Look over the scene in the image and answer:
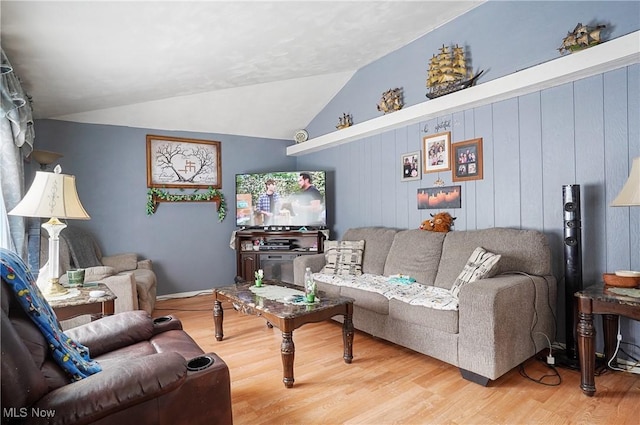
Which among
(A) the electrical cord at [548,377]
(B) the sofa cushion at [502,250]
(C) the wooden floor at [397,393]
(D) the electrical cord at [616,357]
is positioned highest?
(B) the sofa cushion at [502,250]

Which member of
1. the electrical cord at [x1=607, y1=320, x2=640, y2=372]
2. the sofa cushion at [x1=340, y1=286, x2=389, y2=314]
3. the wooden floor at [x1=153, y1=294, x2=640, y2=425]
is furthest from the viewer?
the sofa cushion at [x1=340, y1=286, x2=389, y2=314]

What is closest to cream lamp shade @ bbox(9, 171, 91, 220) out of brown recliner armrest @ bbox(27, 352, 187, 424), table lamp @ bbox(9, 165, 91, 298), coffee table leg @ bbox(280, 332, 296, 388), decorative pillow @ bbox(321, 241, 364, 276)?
table lamp @ bbox(9, 165, 91, 298)

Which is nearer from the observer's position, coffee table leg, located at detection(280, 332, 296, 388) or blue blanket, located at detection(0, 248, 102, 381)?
blue blanket, located at detection(0, 248, 102, 381)

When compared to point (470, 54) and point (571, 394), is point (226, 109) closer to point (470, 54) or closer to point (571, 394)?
point (470, 54)

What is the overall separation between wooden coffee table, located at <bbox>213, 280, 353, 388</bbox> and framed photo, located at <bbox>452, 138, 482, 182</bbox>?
1.72 meters

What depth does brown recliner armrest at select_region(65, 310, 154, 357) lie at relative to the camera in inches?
63.7

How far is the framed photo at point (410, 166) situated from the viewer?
11.9ft

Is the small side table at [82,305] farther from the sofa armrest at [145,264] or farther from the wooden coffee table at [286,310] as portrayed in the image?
the sofa armrest at [145,264]

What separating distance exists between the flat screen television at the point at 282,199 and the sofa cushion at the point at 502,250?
1967 millimetres

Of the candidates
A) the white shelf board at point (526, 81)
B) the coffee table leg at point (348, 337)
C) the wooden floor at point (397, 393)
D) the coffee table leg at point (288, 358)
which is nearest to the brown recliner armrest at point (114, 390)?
the wooden floor at point (397, 393)

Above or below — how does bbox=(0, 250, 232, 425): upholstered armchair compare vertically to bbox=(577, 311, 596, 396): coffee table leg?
above

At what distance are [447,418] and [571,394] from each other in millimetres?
849

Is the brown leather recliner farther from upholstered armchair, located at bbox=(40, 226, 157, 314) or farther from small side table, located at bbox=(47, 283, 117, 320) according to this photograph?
upholstered armchair, located at bbox=(40, 226, 157, 314)

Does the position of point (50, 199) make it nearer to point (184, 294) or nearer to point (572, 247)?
point (184, 294)
